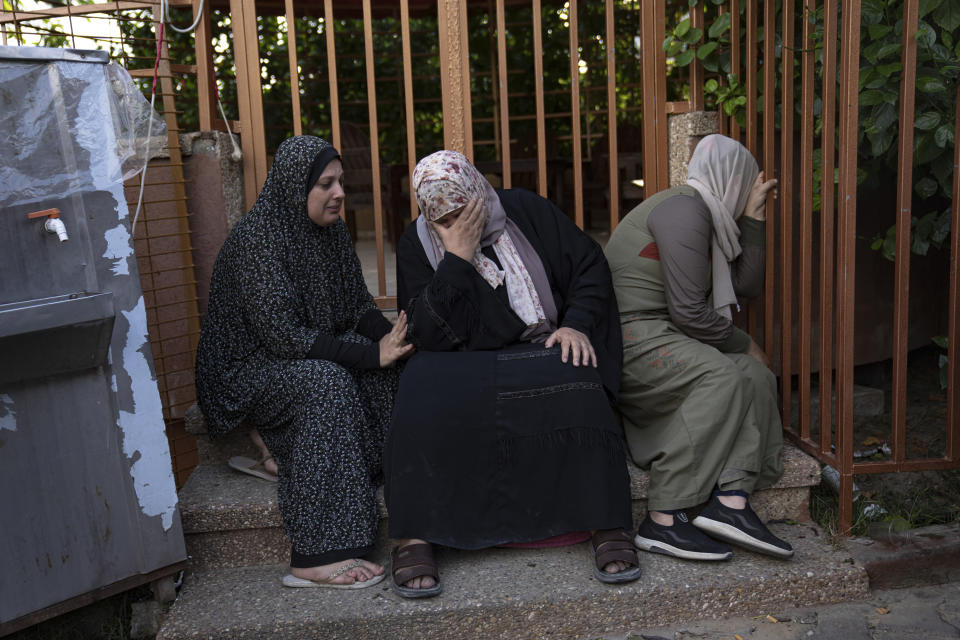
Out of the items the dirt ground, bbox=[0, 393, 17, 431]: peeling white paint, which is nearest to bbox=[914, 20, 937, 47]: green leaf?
the dirt ground

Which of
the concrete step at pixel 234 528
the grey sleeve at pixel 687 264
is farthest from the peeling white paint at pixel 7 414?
the grey sleeve at pixel 687 264

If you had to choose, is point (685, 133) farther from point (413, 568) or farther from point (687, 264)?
point (413, 568)

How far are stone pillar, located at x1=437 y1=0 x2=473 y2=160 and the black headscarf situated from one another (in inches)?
27.9

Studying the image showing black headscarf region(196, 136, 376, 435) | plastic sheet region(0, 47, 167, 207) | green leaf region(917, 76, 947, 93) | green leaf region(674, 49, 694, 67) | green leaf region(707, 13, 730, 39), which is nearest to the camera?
plastic sheet region(0, 47, 167, 207)

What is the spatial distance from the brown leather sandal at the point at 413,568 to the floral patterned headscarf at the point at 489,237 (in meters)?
0.81

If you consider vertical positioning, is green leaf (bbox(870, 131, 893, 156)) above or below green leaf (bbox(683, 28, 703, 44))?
below

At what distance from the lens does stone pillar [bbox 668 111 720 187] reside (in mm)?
3318

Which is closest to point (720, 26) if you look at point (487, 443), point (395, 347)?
point (395, 347)

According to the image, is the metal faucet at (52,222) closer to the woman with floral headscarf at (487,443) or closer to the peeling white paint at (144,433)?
the peeling white paint at (144,433)

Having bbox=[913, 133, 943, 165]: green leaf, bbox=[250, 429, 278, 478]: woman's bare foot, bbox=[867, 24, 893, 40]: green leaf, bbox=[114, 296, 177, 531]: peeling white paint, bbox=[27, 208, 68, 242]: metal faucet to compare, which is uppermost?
bbox=[867, 24, 893, 40]: green leaf

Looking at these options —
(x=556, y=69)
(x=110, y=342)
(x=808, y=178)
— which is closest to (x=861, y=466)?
(x=808, y=178)

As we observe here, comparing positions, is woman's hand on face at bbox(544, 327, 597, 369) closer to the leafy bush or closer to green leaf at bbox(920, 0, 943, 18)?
the leafy bush

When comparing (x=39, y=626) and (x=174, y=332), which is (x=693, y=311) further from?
(x=39, y=626)

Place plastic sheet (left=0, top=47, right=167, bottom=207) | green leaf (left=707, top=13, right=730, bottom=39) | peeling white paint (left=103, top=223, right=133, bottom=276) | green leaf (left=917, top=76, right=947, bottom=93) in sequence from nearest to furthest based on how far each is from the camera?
1. plastic sheet (left=0, top=47, right=167, bottom=207)
2. peeling white paint (left=103, top=223, right=133, bottom=276)
3. green leaf (left=917, top=76, right=947, bottom=93)
4. green leaf (left=707, top=13, right=730, bottom=39)
